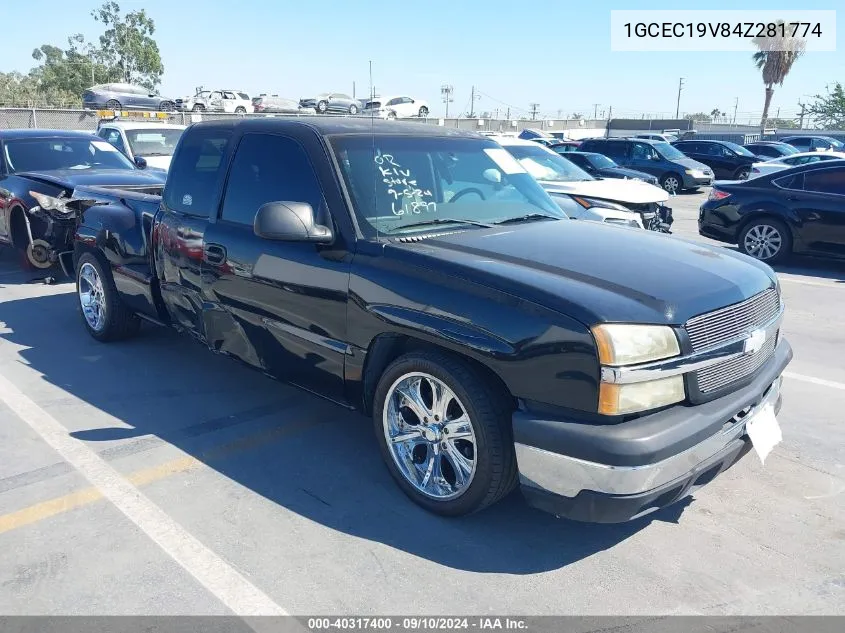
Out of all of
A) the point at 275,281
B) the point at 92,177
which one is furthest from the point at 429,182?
the point at 92,177

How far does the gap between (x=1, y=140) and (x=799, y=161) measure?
60.9 ft

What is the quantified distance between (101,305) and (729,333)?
5.10 metres

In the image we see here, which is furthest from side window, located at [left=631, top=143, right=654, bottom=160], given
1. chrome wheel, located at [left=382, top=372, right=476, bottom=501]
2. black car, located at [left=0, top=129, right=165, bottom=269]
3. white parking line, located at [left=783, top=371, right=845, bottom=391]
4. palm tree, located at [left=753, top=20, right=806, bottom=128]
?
palm tree, located at [left=753, top=20, right=806, bottom=128]

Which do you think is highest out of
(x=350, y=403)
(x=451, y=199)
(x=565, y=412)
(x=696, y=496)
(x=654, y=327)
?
(x=451, y=199)

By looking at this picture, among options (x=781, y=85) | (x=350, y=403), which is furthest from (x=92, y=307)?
(x=781, y=85)

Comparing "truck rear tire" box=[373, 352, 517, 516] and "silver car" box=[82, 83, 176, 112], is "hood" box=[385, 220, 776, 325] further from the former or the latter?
"silver car" box=[82, 83, 176, 112]

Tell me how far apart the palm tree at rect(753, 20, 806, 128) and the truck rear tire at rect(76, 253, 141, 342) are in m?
49.6

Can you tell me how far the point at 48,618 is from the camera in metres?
2.83

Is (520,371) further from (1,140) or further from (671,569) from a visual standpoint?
(1,140)

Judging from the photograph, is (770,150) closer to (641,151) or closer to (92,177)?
(641,151)

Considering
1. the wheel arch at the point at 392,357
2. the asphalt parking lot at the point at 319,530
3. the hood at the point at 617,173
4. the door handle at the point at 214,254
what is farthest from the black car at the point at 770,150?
the wheel arch at the point at 392,357

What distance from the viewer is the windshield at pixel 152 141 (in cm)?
1284

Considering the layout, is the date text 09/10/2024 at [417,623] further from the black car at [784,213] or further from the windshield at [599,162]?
the windshield at [599,162]

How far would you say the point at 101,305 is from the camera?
20.4 feet
